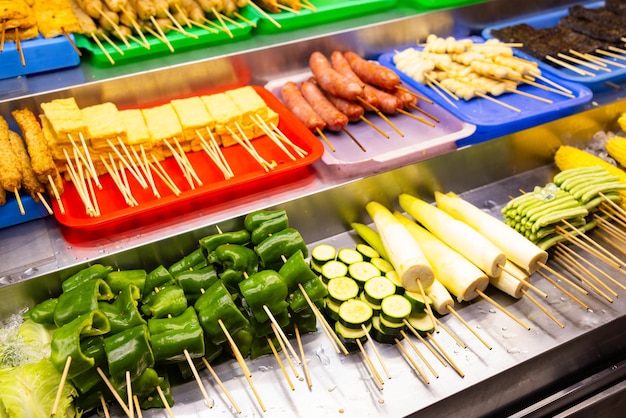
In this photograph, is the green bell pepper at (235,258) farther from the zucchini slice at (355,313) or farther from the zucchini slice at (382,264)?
the zucchini slice at (382,264)

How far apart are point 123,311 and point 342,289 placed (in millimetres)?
1111

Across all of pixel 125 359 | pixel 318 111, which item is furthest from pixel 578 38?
pixel 125 359

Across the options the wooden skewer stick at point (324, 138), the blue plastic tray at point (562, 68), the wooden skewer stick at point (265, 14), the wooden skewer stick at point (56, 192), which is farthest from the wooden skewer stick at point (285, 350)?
the blue plastic tray at point (562, 68)

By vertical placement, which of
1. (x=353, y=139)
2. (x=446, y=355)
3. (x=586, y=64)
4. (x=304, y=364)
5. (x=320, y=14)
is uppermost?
(x=320, y=14)

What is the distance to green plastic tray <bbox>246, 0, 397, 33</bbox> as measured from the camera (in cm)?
462

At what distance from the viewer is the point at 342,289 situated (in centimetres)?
297

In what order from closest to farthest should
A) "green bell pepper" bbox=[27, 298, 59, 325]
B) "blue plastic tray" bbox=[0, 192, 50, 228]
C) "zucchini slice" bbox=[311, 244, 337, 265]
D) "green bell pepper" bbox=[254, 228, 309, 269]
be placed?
1. "green bell pepper" bbox=[27, 298, 59, 325]
2. "green bell pepper" bbox=[254, 228, 309, 269]
3. "zucchini slice" bbox=[311, 244, 337, 265]
4. "blue plastic tray" bbox=[0, 192, 50, 228]

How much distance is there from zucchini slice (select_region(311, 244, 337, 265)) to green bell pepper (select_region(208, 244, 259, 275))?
0.36m

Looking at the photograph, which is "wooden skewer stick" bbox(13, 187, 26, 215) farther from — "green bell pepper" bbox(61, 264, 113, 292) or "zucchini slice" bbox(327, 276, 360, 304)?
"zucchini slice" bbox(327, 276, 360, 304)

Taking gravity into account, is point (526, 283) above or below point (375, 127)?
below

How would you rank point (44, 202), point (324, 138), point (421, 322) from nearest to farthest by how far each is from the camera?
1. point (421, 322)
2. point (44, 202)
3. point (324, 138)

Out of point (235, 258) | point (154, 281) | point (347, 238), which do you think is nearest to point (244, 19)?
point (347, 238)

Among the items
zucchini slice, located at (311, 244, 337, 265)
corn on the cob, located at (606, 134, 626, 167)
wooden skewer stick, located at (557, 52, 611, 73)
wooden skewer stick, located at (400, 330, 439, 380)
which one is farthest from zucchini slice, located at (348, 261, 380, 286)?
wooden skewer stick, located at (557, 52, 611, 73)

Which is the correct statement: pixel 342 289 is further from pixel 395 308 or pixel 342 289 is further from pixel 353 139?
pixel 353 139
